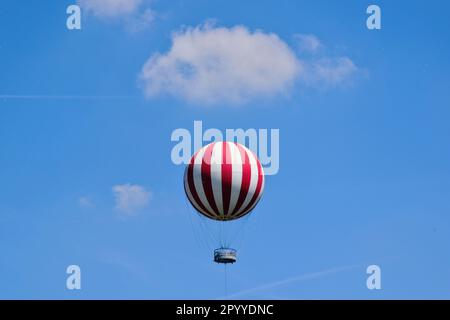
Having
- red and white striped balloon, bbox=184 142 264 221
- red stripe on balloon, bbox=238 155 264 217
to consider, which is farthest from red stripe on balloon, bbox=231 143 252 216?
red stripe on balloon, bbox=238 155 264 217

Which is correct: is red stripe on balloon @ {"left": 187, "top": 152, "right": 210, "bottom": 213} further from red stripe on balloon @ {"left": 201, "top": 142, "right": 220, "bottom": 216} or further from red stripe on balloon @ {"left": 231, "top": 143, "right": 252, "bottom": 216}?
red stripe on balloon @ {"left": 231, "top": 143, "right": 252, "bottom": 216}

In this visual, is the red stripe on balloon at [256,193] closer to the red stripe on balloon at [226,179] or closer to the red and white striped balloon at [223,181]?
the red and white striped balloon at [223,181]

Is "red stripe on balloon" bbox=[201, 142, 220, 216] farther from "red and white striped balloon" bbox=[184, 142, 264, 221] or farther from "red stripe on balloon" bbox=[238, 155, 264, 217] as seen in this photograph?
"red stripe on balloon" bbox=[238, 155, 264, 217]

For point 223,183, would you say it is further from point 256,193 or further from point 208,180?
point 256,193

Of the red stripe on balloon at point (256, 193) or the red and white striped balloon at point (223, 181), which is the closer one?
the red and white striped balloon at point (223, 181)

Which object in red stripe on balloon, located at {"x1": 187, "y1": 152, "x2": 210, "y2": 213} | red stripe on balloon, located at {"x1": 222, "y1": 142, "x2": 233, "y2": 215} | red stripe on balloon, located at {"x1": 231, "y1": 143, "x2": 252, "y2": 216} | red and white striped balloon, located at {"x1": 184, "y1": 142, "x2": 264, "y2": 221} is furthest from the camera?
red stripe on balloon, located at {"x1": 187, "y1": 152, "x2": 210, "y2": 213}

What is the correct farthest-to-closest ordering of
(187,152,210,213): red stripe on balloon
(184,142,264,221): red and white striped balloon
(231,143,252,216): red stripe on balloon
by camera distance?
1. (187,152,210,213): red stripe on balloon
2. (231,143,252,216): red stripe on balloon
3. (184,142,264,221): red and white striped balloon

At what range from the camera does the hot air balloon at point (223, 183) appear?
6650 cm

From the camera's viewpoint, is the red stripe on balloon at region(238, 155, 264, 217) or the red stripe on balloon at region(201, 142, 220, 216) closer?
the red stripe on balloon at region(201, 142, 220, 216)

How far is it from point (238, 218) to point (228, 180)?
10.5ft

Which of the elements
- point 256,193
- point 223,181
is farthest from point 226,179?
point 256,193

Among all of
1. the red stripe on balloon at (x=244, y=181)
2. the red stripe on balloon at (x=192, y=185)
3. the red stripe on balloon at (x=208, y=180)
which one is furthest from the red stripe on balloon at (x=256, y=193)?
the red stripe on balloon at (x=192, y=185)

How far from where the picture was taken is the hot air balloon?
6650cm
